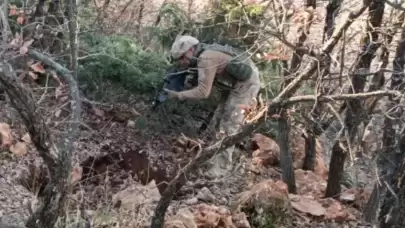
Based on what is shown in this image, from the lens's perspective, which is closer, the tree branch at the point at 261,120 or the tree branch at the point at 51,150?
the tree branch at the point at 51,150

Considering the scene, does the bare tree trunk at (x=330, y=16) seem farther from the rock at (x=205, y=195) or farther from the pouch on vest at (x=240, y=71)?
the rock at (x=205, y=195)

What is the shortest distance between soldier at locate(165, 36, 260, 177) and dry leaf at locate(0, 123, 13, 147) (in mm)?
1657

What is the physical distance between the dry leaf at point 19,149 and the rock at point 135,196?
3.74ft

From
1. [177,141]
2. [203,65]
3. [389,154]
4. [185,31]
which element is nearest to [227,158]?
[177,141]

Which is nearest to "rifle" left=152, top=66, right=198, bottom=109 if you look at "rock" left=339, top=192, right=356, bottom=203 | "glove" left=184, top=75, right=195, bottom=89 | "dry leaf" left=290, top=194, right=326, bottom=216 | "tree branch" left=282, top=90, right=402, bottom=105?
"glove" left=184, top=75, right=195, bottom=89

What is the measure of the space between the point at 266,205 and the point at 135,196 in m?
1.15

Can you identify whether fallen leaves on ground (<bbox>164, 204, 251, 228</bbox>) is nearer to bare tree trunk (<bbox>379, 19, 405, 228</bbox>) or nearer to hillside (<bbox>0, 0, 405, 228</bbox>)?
hillside (<bbox>0, 0, 405, 228</bbox>)

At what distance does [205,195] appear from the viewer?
5.74 m

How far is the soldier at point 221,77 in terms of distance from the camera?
5734 mm

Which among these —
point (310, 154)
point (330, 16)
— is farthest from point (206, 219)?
point (310, 154)

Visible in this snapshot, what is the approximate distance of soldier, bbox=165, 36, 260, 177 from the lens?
573 centimetres

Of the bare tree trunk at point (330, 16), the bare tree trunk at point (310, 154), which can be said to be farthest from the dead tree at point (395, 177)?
the bare tree trunk at point (310, 154)

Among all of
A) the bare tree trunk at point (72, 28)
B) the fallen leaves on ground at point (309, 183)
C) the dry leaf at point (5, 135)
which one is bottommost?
the fallen leaves on ground at point (309, 183)

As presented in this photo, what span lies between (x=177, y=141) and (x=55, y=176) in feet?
11.6
